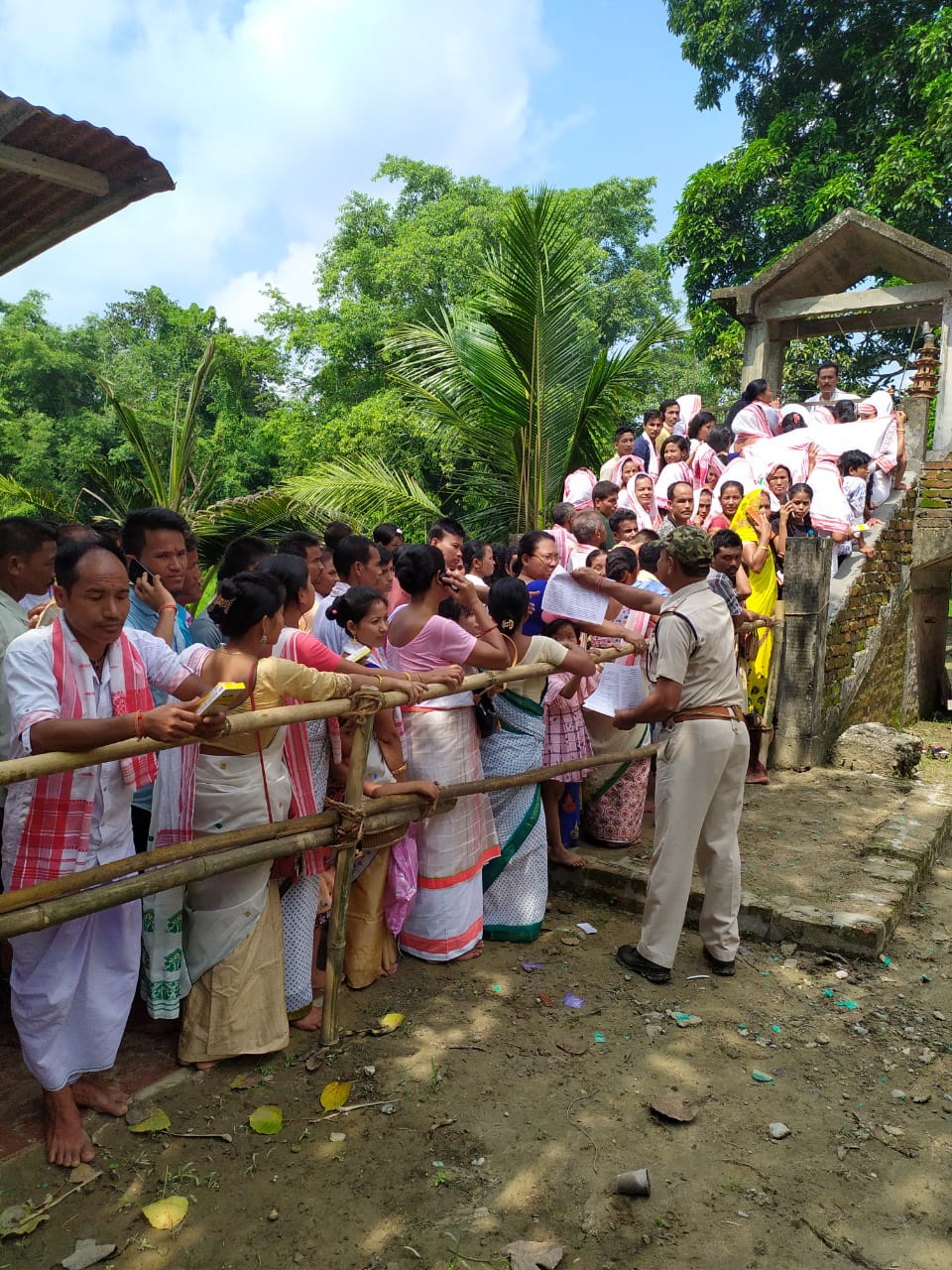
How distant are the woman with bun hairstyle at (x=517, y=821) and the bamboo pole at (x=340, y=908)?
41.6 inches

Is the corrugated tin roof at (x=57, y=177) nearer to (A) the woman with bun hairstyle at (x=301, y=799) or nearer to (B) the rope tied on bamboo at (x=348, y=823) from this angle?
(A) the woman with bun hairstyle at (x=301, y=799)

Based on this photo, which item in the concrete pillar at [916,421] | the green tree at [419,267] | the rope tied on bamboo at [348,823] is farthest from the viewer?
the green tree at [419,267]

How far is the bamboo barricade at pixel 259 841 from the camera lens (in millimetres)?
2330

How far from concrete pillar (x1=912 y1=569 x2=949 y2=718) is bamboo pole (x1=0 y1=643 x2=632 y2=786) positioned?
9276 millimetres

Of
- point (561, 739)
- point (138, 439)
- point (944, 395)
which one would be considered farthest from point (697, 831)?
point (944, 395)

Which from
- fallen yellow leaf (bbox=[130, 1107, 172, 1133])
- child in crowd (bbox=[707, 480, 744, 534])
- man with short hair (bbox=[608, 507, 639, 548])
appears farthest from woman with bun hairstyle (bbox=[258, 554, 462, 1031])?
child in crowd (bbox=[707, 480, 744, 534])

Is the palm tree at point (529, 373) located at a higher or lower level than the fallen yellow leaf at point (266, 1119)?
higher

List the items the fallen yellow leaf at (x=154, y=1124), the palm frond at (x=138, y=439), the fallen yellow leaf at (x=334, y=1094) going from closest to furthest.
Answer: the fallen yellow leaf at (x=154, y=1124) → the fallen yellow leaf at (x=334, y=1094) → the palm frond at (x=138, y=439)

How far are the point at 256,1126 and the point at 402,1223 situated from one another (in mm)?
584

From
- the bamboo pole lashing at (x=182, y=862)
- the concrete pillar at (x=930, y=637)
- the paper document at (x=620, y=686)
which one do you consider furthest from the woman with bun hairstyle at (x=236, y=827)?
the concrete pillar at (x=930, y=637)

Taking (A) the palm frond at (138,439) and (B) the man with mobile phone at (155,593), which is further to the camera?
(A) the palm frond at (138,439)

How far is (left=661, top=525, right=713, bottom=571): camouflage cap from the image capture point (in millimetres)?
3676

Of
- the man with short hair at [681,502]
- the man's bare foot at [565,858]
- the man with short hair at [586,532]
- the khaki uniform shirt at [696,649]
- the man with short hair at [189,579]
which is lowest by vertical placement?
the man's bare foot at [565,858]

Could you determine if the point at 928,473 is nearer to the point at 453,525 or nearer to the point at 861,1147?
the point at 453,525
